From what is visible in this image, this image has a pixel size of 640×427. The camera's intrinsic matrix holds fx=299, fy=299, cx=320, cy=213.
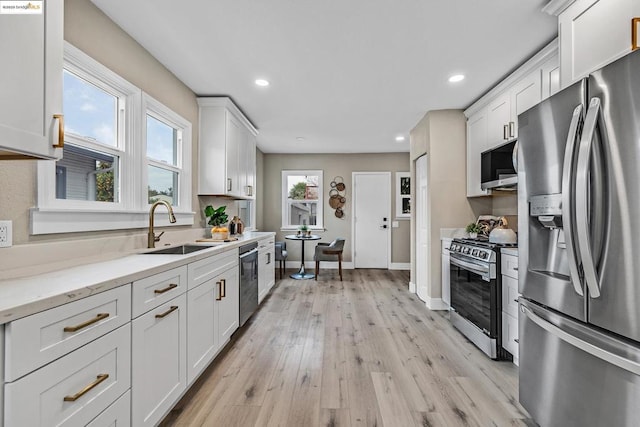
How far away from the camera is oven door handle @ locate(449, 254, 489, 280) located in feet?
8.44

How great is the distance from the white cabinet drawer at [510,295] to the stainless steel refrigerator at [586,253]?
0.81 m

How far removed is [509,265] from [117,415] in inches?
105

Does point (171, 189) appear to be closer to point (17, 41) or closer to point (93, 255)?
point (93, 255)

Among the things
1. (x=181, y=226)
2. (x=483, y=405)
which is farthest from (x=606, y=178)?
(x=181, y=226)

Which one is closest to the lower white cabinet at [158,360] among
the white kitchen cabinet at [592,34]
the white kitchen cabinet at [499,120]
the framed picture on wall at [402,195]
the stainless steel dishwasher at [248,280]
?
the stainless steel dishwasher at [248,280]

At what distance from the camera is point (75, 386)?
3.44 ft

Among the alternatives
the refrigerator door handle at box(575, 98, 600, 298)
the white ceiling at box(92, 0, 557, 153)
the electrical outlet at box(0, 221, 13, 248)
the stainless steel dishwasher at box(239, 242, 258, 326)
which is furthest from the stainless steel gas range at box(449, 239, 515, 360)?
the electrical outlet at box(0, 221, 13, 248)

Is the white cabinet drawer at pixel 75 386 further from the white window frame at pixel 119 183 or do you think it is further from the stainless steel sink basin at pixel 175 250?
the stainless steel sink basin at pixel 175 250

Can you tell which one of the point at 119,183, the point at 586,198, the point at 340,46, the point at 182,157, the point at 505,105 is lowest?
the point at 586,198

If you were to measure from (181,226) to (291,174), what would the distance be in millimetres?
3866

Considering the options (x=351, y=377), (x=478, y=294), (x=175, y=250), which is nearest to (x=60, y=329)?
(x=175, y=250)

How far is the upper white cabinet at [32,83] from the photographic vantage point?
102 centimetres

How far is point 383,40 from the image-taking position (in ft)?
7.48

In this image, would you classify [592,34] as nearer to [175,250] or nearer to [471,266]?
[471,266]
